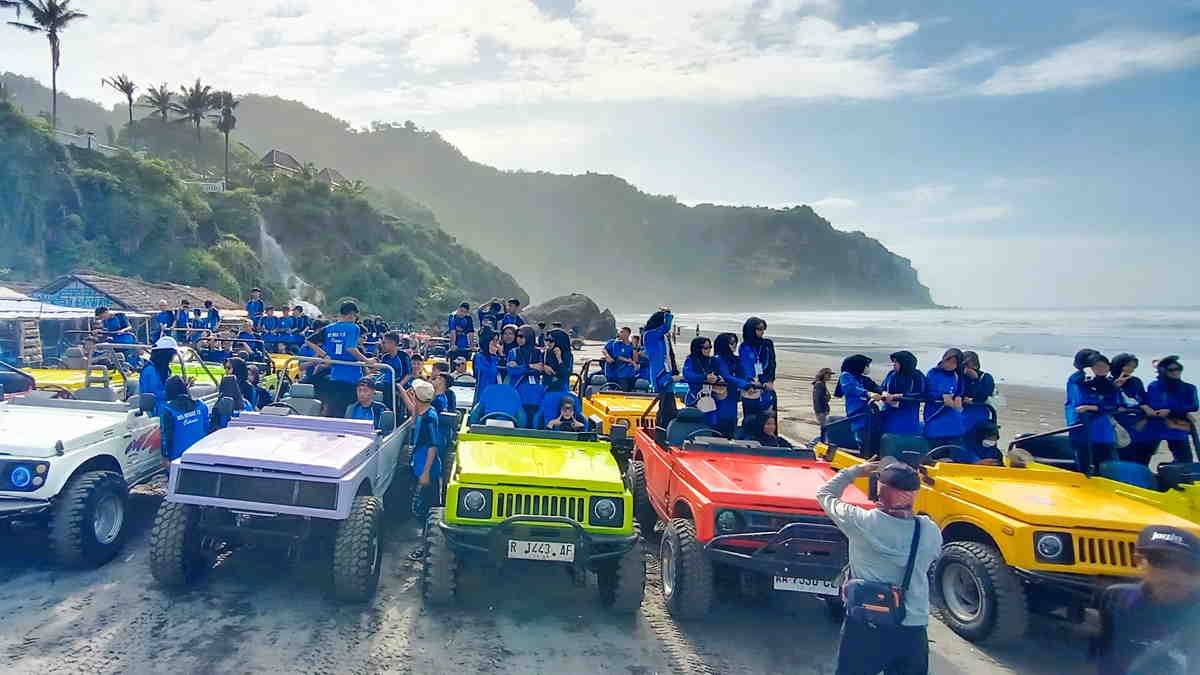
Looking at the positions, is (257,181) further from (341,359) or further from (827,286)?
(827,286)

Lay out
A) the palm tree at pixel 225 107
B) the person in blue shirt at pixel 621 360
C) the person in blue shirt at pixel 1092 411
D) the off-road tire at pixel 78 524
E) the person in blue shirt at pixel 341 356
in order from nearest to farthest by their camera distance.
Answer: the off-road tire at pixel 78 524, the person in blue shirt at pixel 1092 411, the person in blue shirt at pixel 341 356, the person in blue shirt at pixel 621 360, the palm tree at pixel 225 107

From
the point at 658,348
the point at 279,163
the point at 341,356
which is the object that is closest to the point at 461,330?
the point at 658,348

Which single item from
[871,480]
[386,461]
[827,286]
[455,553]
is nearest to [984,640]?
[871,480]

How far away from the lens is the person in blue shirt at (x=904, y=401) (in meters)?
7.80

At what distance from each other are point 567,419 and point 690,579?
2.72 meters

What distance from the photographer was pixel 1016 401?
21.7m

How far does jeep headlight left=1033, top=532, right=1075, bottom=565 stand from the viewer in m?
5.19

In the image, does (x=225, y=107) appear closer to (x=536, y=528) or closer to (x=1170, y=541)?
(x=536, y=528)

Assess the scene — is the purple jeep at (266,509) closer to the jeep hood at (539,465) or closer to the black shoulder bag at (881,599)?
the jeep hood at (539,465)

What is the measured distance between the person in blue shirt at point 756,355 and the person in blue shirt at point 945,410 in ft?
5.55

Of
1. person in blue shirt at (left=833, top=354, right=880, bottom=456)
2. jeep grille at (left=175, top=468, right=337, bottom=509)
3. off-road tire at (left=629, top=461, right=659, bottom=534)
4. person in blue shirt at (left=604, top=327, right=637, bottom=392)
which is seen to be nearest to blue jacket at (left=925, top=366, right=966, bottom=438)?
person in blue shirt at (left=833, top=354, right=880, bottom=456)

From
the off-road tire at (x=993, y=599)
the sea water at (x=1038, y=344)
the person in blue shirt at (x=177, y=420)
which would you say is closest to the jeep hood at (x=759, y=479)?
the off-road tire at (x=993, y=599)

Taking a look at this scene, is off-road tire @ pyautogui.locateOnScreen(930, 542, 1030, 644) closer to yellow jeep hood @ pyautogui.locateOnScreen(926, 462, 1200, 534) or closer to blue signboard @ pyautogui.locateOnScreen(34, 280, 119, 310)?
yellow jeep hood @ pyautogui.locateOnScreen(926, 462, 1200, 534)

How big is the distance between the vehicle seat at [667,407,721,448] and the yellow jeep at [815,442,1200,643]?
87.7 inches
